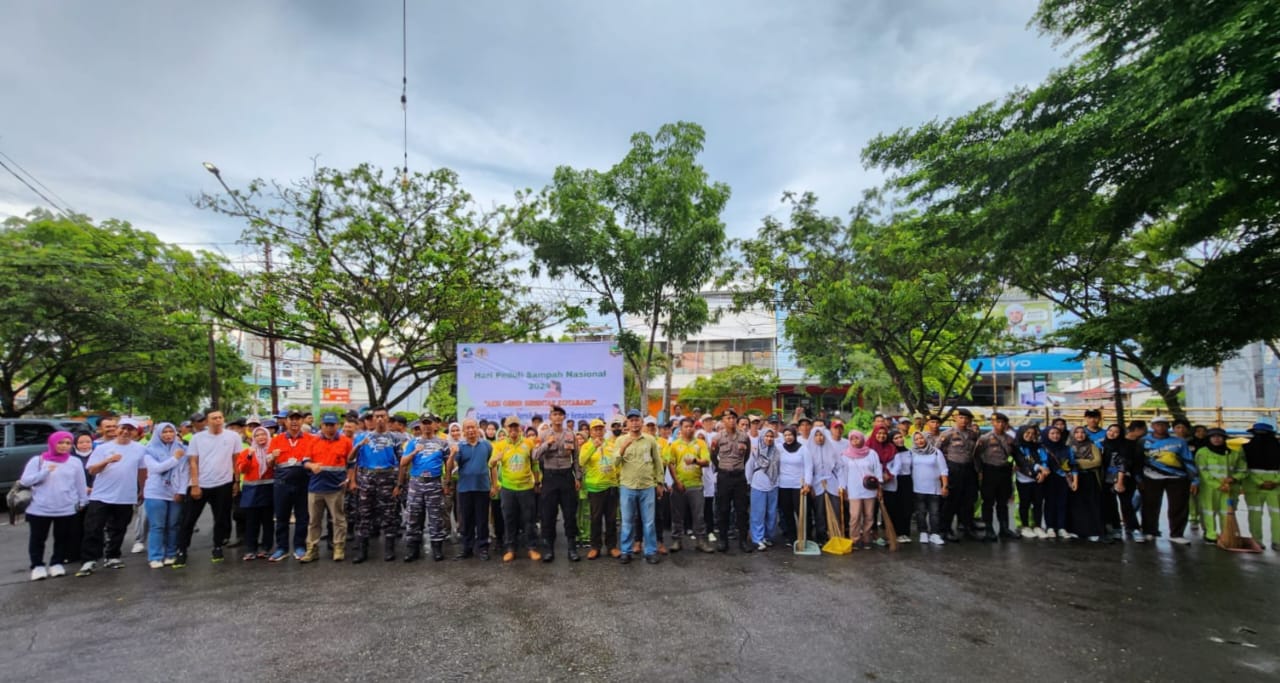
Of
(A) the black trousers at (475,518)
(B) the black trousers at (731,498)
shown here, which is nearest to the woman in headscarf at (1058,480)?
(B) the black trousers at (731,498)

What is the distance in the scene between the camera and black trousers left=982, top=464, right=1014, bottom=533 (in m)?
7.97

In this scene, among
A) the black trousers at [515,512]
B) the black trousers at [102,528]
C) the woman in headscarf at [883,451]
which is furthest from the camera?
the woman in headscarf at [883,451]

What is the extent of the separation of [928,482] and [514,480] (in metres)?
5.14

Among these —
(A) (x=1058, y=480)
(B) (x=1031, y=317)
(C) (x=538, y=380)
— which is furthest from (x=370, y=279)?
(B) (x=1031, y=317)

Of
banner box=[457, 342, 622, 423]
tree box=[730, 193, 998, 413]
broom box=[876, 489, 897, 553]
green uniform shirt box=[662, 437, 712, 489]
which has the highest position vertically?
tree box=[730, 193, 998, 413]

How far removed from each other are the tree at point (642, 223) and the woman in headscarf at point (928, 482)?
6.73 m

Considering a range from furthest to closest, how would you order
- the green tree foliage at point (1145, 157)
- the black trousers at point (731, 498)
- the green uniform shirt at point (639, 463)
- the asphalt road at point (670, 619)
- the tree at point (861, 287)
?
the tree at point (861, 287)
the black trousers at point (731, 498)
the green uniform shirt at point (639, 463)
the green tree foliage at point (1145, 157)
the asphalt road at point (670, 619)

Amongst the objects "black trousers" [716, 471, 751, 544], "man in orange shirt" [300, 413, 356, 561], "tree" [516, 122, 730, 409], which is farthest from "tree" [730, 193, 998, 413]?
"man in orange shirt" [300, 413, 356, 561]

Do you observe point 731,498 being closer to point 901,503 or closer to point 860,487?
point 860,487

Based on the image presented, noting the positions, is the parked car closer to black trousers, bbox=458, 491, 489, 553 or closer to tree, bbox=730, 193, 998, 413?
black trousers, bbox=458, 491, 489, 553

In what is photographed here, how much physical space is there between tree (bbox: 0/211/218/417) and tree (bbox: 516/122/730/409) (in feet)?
25.2

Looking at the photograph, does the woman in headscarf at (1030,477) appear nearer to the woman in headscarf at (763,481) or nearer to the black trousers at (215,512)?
the woman in headscarf at (763,481)

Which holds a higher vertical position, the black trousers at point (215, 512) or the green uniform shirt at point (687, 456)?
the green uniform shirt at point (687, 456)

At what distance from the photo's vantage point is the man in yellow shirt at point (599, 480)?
7027mm
